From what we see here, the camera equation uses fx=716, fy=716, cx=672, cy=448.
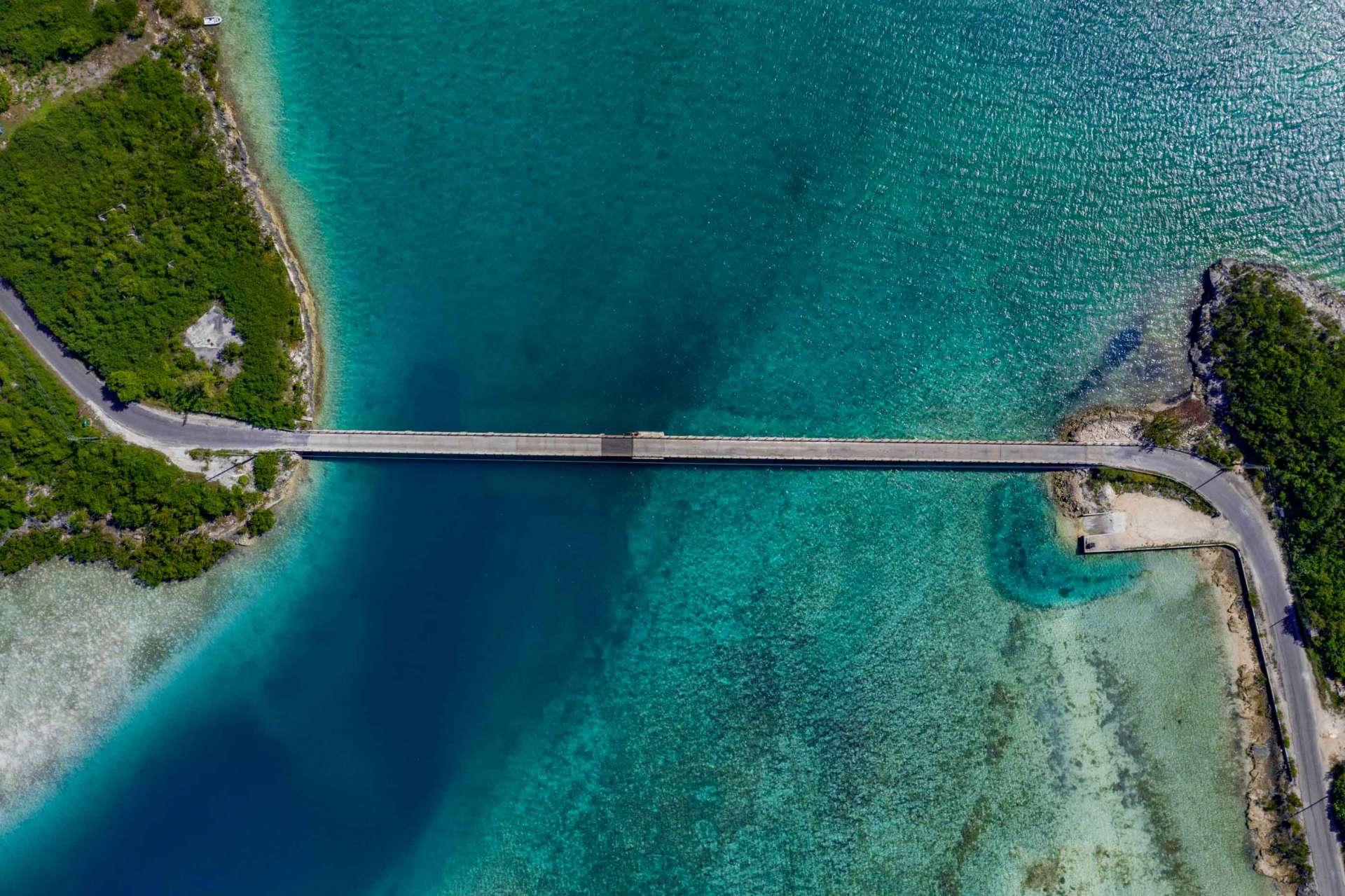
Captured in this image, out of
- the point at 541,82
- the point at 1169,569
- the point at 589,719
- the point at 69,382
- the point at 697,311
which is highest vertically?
the point at 541,82

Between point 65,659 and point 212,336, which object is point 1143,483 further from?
point 65,659

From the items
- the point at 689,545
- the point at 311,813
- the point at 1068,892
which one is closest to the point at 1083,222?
the point at 689,545

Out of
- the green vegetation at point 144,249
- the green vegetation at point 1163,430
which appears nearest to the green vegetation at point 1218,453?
the green vegetation at point 1163,430

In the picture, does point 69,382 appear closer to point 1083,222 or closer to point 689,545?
point 689,545

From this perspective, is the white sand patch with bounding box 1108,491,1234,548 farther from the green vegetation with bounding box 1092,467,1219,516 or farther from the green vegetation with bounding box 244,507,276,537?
the green vegetation with bounding box 244,507,276,537

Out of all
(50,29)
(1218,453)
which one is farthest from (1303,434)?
(50,29)
